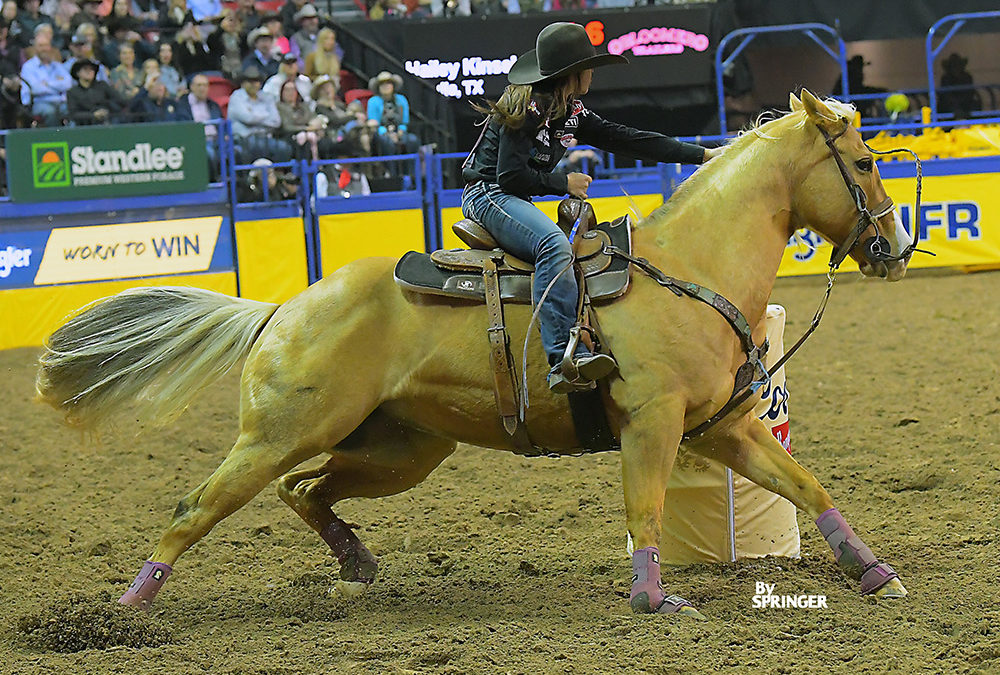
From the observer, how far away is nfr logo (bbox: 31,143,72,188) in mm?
11797

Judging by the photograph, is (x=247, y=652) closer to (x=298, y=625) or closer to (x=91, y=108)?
(x=298, y=625)

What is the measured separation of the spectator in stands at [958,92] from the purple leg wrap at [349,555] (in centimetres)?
1266

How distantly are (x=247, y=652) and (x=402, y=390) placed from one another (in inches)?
41.5

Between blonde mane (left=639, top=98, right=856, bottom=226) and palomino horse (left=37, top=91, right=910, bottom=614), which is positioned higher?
blonde mane (left=639, top=98, right=856, bottom=226)

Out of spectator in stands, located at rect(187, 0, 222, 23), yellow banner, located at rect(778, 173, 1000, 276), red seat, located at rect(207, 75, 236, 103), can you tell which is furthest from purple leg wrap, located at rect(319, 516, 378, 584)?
spectator in stands, located at rect(187, 0, 222, 23)

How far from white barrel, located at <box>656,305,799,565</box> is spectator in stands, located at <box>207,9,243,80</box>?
11.1m

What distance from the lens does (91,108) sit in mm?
13258

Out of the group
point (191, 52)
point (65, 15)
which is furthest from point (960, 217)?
point (65, 15)

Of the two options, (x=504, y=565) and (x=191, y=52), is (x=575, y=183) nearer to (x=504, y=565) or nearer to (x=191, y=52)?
(x=504, y=565)

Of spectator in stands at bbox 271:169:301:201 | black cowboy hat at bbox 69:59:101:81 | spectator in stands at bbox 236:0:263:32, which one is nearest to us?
spectator in stands at bbox 271:169:301:201

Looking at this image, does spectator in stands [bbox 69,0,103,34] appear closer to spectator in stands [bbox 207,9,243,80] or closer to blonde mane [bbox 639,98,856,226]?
spectator in stands [bbox 207,9,243,80]

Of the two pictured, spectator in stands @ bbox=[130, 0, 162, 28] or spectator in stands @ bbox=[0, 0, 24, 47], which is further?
spectator in stands @ bbox=[130, 0, 162, 28]

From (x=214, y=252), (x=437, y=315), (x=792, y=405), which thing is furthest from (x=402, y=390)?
(x=214, y=252)

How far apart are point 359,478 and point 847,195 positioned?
2.13 metres
